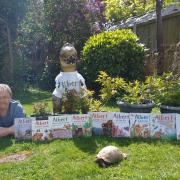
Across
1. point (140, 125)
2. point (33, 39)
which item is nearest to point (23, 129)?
point (140, 125)

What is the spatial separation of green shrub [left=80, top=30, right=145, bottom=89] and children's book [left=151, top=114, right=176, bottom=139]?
13.7 ft

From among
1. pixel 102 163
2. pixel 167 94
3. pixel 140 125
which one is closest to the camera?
pixel 102 163

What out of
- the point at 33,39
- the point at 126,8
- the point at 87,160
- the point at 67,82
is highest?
the point at 126,8

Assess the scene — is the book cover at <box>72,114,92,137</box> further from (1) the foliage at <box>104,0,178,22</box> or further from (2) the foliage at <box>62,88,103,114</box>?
(1) the foliage at <box>104,0,178,22</box>

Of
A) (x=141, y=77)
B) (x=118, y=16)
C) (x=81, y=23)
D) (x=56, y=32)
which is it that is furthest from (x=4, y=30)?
(x=118, y=16)

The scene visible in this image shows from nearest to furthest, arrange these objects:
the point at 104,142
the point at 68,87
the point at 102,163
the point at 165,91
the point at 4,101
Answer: the point at 102,163, the point at 104,142, the point at 4,101, the point at 165,91, the point at 68,87

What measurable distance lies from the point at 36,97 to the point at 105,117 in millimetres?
5368

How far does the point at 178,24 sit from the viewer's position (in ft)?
44.9

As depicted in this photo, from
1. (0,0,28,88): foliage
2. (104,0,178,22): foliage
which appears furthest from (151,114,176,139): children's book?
(104,0,178,22): foliage

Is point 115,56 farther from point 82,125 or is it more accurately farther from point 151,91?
point 82,125

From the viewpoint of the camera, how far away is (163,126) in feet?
17.2

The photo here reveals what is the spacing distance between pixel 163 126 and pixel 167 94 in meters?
0.64

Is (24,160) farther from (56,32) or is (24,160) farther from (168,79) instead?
(56,32)

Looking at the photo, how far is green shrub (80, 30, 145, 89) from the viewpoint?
30.9 feet
